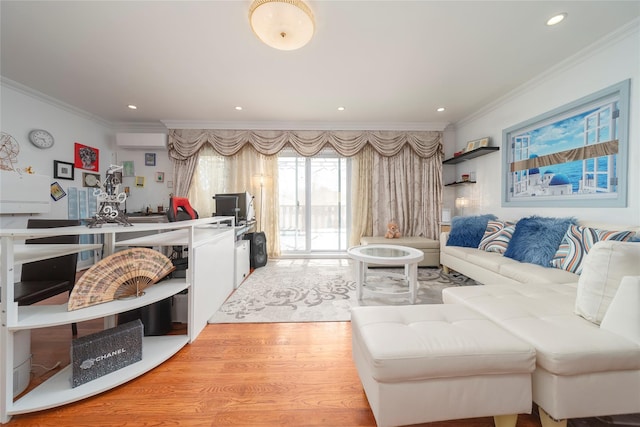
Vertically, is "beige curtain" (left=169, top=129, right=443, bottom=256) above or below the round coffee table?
above

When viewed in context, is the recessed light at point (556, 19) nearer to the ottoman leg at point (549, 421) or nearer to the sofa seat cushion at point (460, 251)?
the sofa seat cushion at point (460, 251)

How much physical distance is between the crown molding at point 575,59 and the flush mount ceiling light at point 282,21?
8.74 ft

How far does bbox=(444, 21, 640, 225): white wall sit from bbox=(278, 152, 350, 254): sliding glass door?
7.52 feet

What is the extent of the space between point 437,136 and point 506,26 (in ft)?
7.73

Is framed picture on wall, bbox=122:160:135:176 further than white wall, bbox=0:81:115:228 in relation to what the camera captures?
Yes

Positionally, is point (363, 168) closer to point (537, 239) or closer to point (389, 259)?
point (389, 259)

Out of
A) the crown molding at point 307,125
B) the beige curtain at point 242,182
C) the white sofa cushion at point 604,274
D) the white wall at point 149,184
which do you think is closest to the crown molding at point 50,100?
the white wall at point 149,184

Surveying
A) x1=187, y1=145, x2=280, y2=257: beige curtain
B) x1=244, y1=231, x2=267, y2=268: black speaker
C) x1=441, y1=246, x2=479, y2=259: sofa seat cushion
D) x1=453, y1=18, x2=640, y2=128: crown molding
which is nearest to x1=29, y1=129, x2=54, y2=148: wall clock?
x1=187, y1=145, x2=280, y2=257: beige curtain

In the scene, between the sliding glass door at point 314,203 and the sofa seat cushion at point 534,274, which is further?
the sliding glass door at point 314,203

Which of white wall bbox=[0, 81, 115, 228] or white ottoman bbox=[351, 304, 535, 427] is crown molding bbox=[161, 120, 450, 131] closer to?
white wall bbox=[0, 81, 115, 228]

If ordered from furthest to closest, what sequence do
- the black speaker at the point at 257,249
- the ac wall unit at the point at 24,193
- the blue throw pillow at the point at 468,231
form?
the black speaker at the point at 257,249 < the blue throw pillow at the point at 468,231 < the ac wall unit at the point at 24,193

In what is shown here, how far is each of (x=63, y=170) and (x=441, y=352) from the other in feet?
16.6

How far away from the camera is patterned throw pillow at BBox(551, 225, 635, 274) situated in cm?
183

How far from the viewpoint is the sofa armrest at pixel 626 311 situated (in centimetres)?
95
